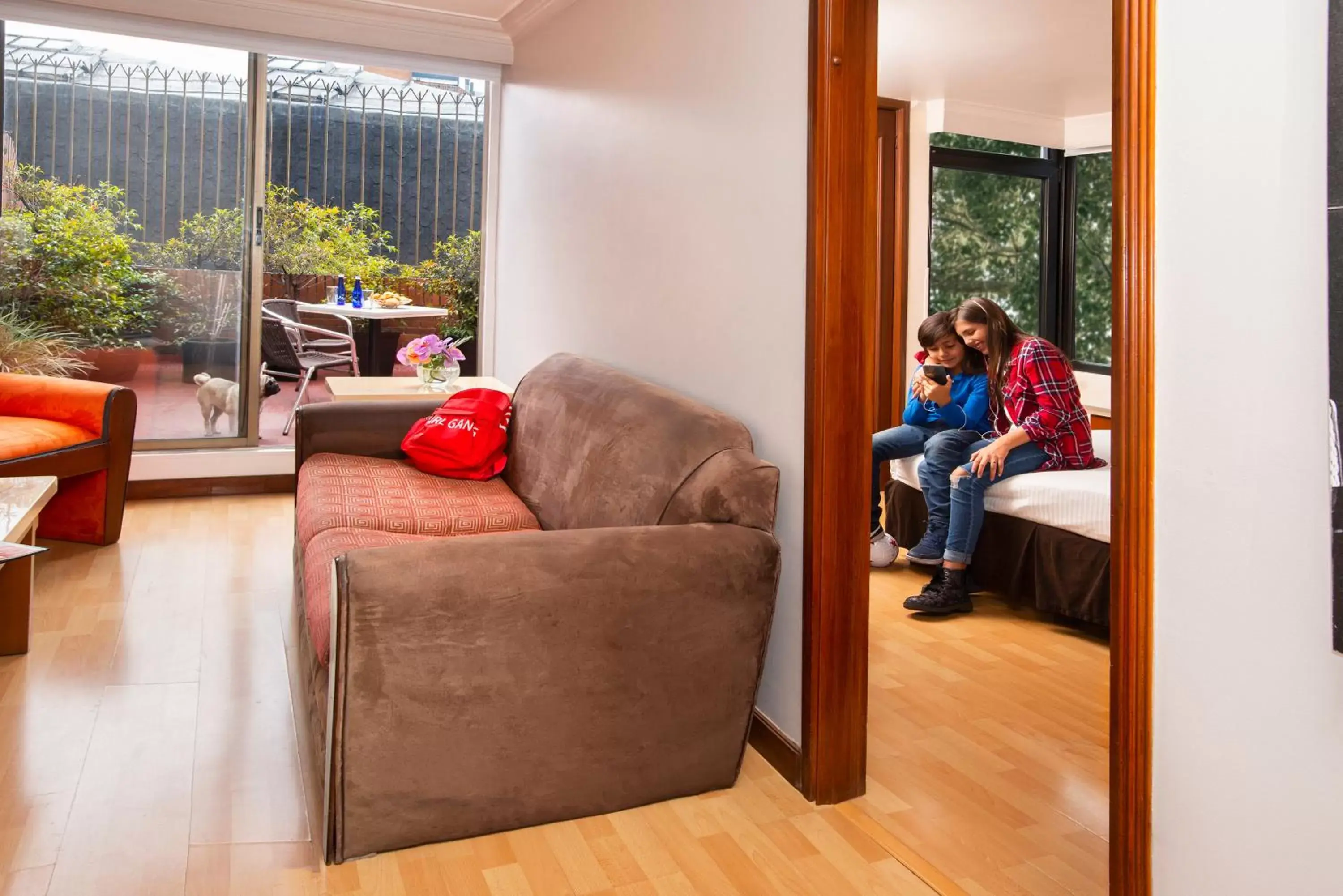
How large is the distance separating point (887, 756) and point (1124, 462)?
1.35 m

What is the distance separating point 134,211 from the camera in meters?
5.36

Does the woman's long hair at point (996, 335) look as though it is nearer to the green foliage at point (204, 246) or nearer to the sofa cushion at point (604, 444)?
the sofa cushion at point (604, 444)

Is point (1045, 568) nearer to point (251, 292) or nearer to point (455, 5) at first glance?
point (455, 5)

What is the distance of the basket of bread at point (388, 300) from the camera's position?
21.4 ft

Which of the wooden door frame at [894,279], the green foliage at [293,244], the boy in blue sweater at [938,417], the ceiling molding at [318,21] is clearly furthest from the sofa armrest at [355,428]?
the wooden door frame at [894,279]

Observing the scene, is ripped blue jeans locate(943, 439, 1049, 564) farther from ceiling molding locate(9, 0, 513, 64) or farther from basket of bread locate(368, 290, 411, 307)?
basket of bread locate(368, 290, 411, 307)

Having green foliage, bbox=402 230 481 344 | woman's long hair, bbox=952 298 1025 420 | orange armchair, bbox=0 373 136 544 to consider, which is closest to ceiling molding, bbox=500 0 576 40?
green foliage, bbox=402 230 481 344

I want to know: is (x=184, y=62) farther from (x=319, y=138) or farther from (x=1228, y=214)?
(x=1228, y=214)

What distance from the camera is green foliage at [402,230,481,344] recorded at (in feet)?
21.4

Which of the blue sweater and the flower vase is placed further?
the flower vase

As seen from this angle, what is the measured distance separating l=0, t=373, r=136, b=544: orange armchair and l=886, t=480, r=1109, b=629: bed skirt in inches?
131

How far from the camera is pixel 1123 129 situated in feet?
5.05

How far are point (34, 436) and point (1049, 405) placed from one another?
12.0 ft

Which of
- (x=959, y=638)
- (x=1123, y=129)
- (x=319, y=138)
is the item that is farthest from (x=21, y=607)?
(x=319, y=138)
